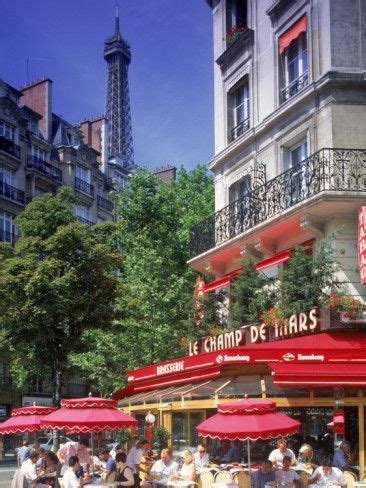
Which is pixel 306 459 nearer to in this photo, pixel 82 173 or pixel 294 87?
pixel 294 87

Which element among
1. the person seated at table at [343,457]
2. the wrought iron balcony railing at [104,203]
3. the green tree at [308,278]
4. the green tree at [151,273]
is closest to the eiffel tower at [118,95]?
the wrought iron balcony railing at [104,203]

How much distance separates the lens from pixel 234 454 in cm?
1697

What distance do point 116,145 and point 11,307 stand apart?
89.5 meters

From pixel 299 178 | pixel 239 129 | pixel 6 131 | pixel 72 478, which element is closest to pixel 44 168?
pixel 6 131

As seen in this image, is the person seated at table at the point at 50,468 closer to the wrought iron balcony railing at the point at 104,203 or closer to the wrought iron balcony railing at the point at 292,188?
the wrought iron balcony railing at the point at 292,188

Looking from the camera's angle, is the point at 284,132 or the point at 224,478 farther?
the point at 284,132

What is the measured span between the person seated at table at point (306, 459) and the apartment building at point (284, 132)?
3.82 meters

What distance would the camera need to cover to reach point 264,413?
40.4 ft

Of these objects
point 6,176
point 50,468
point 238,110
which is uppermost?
point 6,176

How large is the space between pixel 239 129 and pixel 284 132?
305 cm

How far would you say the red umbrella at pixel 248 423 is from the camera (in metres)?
11.7

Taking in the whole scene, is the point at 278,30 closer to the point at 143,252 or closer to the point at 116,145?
the point at 143,252

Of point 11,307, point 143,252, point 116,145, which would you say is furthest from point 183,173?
point 116,145

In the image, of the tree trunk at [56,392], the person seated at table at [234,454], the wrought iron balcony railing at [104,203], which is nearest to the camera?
the person seated at table at [234,454]
